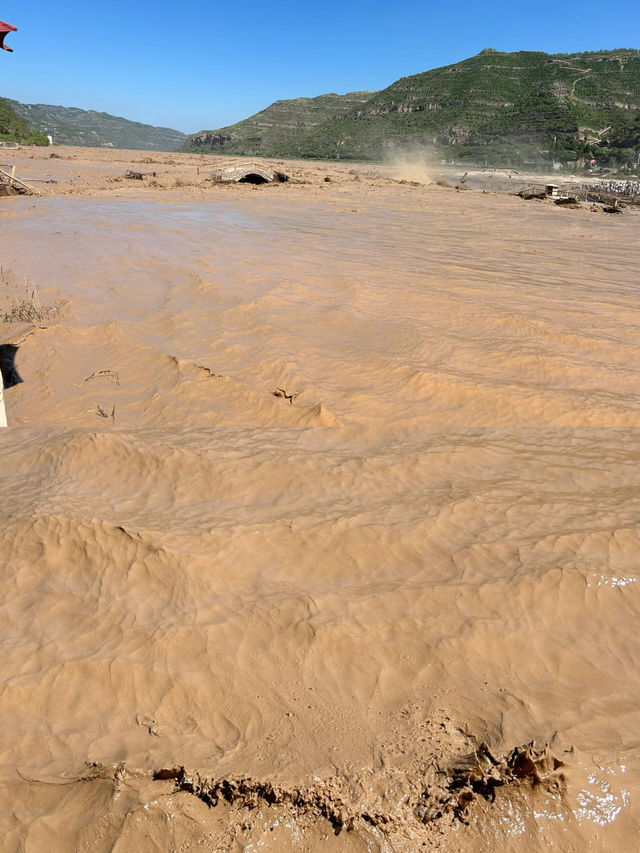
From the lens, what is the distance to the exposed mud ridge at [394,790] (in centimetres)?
161

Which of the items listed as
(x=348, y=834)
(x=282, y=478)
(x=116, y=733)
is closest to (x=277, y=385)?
(x=282, y=478)

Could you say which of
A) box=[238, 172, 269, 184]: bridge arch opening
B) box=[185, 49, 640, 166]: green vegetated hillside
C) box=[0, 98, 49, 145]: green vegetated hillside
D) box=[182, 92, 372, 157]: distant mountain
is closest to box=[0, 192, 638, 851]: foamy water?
box=[238, 172, 269, 184]: bridge arch opening

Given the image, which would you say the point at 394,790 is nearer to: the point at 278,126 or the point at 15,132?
the point at 15,132

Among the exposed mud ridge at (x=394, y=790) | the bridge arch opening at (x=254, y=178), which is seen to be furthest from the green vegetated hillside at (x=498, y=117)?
the exposed mud ridge at (x=394, y=790)

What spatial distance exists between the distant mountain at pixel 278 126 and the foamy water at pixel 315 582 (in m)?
92.5

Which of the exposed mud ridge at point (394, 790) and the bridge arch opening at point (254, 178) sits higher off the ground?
the bridge arch opening at point (254, 178)

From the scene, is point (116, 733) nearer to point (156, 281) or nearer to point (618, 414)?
point (618, 414)

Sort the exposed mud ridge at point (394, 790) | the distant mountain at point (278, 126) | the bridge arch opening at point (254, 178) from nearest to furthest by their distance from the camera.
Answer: the exposed mud ridge at point (394, 790), the bridge arch opening at point (254, 178), the distant mountain at point (278, 126)

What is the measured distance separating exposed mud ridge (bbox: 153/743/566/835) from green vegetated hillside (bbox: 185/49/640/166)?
177 ft

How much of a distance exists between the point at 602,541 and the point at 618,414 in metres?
1.79

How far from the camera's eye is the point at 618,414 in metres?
4.19

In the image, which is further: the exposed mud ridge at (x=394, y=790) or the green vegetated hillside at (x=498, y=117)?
the green vegetated hillside at (x=498, y=117)

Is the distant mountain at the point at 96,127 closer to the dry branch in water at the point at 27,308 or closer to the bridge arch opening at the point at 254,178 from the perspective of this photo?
the bridge arch opening at the point at 254,178

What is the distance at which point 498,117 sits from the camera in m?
67.6
